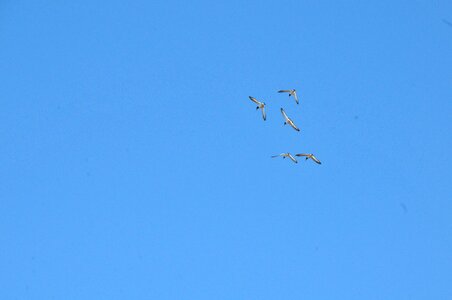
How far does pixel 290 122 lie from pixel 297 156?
246cm

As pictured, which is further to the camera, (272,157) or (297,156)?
(297,156)

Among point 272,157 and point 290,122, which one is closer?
point 272,157

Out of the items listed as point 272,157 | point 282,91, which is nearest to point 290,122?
point 282,91

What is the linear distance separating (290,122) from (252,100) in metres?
3.00

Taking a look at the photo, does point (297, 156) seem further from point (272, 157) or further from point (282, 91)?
point (272, 157)

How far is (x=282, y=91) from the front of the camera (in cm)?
4872

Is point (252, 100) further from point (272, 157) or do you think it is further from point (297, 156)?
point (272, 157)

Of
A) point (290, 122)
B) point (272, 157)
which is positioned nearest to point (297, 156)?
point (290, 122)

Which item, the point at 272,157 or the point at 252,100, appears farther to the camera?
the point at 252,100

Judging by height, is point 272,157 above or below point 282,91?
below

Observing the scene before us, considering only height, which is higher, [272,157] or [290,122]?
[290,122]

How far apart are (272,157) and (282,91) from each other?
8227mm

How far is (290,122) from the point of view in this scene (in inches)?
1914

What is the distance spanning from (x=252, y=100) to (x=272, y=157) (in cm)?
875
